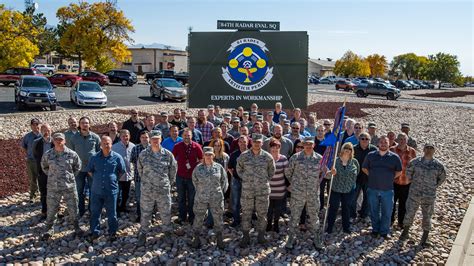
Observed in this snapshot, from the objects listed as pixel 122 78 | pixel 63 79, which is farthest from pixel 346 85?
pixel 63 79

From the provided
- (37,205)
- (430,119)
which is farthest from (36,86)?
(430,119)

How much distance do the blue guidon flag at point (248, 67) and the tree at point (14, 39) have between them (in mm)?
27233

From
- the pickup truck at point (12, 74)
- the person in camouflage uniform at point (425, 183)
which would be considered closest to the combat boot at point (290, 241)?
the person in camouflage uniform at point (425, 183)

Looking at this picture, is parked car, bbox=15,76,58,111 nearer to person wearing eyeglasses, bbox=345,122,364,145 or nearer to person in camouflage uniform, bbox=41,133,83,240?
person in camouflage uniform, bbox=41,133,83,240

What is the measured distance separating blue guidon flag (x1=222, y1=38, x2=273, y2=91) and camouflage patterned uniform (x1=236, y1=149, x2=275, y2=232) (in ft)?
20.8

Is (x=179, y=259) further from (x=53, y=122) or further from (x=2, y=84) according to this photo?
(x=2, y=84)

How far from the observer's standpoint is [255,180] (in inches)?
237

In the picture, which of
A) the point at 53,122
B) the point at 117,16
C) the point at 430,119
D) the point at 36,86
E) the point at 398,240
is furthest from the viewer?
the point at 117,16

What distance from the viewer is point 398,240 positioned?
6.59 metres

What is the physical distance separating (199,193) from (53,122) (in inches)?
475

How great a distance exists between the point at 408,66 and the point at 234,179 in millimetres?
109324

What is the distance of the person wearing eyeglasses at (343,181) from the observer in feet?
21.4

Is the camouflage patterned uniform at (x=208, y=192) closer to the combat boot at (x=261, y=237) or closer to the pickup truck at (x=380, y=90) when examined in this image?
the combat boot at (x=261, y=237)

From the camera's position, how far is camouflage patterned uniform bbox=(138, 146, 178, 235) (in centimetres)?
602
